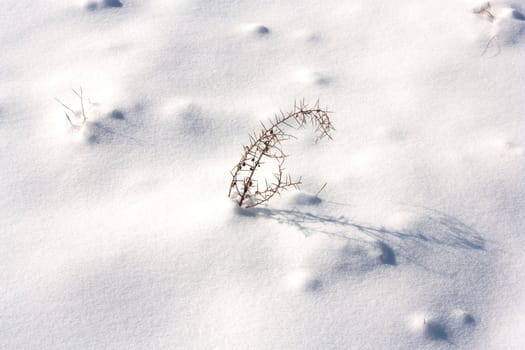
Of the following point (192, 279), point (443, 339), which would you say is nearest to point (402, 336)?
point (443, 339)

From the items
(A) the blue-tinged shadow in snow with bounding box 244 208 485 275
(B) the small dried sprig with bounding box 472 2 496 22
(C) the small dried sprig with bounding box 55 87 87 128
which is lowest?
(A) the blue-tinged shadow in snow with bounding box 244 208 485 275

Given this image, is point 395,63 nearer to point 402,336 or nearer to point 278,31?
point 278,31

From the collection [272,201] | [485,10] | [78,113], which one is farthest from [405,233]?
[485,10]

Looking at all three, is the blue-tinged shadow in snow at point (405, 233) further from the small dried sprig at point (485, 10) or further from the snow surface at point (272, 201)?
the small dried sprig at point (485, 10)

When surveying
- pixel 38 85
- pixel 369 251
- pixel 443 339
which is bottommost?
pixel 443 339

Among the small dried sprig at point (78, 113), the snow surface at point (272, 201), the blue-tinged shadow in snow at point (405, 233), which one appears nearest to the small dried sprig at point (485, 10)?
the snow surface at point (272, 201)

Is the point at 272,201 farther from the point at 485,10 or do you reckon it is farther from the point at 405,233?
the point at 485,10

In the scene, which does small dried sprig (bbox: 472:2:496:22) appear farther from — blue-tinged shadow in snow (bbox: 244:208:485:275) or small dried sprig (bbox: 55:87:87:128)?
Answer: small dried sprig (bbox: 55:87:87:128)

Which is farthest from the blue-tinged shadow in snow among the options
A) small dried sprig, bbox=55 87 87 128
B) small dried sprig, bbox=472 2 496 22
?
small dried sprig, bbox=472 2 496 22
